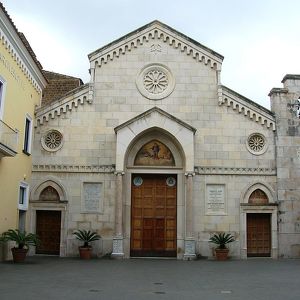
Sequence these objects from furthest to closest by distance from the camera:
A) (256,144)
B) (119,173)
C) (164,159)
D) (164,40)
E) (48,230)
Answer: (164,40)
(164,159)
(256,144)
(48,230)
(119,173)

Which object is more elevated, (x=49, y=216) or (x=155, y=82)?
(x=155, y=82)

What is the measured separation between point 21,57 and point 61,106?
3.16m

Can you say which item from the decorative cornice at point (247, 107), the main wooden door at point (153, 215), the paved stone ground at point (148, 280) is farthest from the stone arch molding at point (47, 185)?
the decorative cornice at point (247, 107)

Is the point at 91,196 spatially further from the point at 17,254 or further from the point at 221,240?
the point at 221,240

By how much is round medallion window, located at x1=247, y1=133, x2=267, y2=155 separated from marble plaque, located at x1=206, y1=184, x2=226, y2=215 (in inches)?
88.1

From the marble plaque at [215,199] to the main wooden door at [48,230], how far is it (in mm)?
6837

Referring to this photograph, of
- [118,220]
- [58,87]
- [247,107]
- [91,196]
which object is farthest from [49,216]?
[58,87]

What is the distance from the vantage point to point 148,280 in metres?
13.2

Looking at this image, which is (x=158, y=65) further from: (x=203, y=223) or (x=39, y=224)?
(x=39, y=224)

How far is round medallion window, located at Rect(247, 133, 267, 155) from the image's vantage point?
21.7 m

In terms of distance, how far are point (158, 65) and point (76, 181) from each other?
6.70m

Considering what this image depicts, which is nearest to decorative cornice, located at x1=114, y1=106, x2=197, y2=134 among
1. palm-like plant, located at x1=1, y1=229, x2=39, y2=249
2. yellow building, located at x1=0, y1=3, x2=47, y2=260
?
yellow building, located at x1=0, y1=3, x2=47, y2=260

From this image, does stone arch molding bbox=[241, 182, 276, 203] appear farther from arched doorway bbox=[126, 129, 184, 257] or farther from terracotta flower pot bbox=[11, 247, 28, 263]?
terracotta flower pot bbox=[11, 247, 28, 263]

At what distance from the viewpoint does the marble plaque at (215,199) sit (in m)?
21.2
